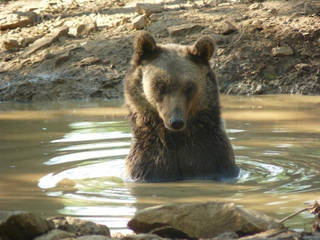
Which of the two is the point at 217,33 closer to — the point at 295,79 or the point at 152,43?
→ the point at 295,79

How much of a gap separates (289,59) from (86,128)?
6089 millimetres

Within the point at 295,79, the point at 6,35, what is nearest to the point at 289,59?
the point at 295,79

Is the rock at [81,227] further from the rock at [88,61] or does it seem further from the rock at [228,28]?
the rock at [228,28]

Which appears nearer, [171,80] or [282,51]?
[171,80]

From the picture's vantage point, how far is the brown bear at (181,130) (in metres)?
7.77

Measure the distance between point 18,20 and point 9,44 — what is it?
1.68 meters

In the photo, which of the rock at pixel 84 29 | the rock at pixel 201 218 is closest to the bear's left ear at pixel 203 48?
the rock at pixel 201 218

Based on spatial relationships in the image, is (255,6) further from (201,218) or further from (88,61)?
(201,218)

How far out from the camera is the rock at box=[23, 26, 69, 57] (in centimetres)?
1766

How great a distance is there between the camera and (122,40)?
17.3 meters

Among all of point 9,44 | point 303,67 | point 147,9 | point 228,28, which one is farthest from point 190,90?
point 9,44

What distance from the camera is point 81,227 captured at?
510 cm

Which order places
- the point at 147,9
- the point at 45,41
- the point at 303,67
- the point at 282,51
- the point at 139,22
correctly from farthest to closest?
the point at 147,9 → the point at 45,41 → the point at 139,22 → the point at 282,51 → the point at 303,67

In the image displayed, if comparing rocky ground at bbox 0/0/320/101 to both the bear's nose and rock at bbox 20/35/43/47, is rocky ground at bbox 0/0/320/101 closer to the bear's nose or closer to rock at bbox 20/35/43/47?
rock at bbox 20/35/43/47
